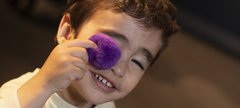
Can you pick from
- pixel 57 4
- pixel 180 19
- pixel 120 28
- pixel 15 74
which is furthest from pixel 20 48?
pixel 120 28

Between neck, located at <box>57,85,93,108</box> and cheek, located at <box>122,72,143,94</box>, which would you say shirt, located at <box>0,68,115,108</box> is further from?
cheek, located at <box>122,72,143,94</box>

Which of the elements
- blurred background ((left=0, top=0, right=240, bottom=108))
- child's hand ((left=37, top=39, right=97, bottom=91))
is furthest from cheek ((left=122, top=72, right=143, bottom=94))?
blurred background ((left=0, top=0, right=240, bottom=108))

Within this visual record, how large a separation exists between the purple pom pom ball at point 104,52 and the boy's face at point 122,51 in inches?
1.0

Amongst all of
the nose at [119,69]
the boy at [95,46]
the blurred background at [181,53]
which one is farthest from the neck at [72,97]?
the blurred background at [181,53]

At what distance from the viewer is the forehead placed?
2.39 ft

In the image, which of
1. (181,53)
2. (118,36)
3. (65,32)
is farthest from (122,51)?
(181,53)

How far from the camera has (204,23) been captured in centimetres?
265

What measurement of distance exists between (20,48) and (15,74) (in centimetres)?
22

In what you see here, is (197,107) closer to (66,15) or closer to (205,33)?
(205,33)

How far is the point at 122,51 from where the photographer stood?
2.37 feet

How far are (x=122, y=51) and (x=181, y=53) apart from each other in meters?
1.59

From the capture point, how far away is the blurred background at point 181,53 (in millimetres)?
1844

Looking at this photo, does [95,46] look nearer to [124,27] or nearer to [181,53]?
[124,27]

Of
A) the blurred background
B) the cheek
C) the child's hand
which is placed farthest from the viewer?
the blurred background
